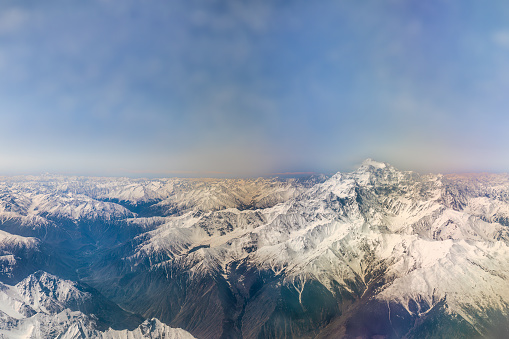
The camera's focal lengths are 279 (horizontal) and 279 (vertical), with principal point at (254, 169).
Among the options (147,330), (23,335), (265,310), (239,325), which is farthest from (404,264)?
(23,335)

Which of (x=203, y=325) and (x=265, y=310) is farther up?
(x=265, y=310)

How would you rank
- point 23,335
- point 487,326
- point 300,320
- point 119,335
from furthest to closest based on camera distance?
point 300,320
point 487,326
point 119,335
point 23,335

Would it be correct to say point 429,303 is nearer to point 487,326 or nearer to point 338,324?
point 487,326

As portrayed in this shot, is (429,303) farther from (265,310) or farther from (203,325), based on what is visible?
(203,325)

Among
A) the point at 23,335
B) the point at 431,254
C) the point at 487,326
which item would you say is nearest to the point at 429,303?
the point at 487,326

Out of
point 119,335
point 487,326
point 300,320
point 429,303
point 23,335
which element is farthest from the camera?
point 300,320

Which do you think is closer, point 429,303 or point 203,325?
point 429,303

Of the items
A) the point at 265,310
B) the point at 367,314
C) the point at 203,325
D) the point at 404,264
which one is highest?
the point at 404,264

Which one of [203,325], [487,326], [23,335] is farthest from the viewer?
[203,325]

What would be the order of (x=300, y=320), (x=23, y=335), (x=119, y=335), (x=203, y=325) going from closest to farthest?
1. (x=23, y=335)
2. (x=119, y=335)
3. (x=300, y=320)
4. (x=203, y=325)

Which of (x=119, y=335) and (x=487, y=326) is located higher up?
(x=119, y=335)
